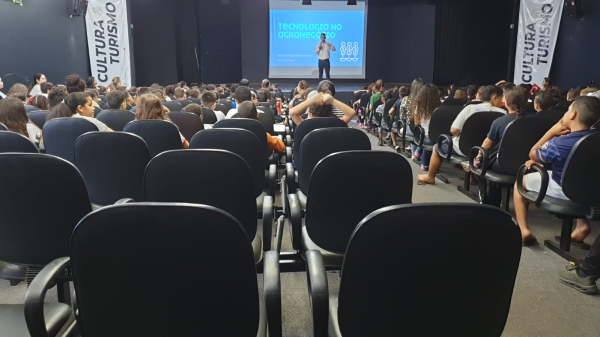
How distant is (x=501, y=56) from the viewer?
11.5 m

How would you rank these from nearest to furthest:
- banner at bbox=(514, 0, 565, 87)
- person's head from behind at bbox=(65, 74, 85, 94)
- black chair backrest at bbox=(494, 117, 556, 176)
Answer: black chair backrest at bbox=(494, 117, 556, 176) → person's head from behind at bbox=(65, 74, 85, 94) → banner at bbox=(514, 0, 565, 87)

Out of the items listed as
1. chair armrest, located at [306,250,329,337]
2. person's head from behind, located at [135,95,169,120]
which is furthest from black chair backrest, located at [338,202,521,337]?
person's head from behind, located at [135,95,169,120]

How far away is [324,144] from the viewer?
271 centimetres

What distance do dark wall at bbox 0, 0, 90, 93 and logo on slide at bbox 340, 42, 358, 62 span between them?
23.6 ft

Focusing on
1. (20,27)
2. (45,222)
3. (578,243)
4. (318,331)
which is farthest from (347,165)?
(20,27)

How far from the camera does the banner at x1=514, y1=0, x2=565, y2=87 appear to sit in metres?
9.60

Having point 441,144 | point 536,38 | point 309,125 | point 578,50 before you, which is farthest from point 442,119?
point 536,38

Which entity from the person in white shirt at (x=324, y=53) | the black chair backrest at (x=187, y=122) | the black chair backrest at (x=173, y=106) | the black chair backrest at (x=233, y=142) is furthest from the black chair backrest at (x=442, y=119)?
the person in white shirt at (x=324, y=53)

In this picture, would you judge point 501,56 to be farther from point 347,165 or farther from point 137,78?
point 347,165

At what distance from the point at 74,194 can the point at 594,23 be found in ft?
33.0

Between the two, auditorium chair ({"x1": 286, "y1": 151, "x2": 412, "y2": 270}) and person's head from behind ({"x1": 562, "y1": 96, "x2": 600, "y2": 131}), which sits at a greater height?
person's head from behind ({"x1": 562, "y1": 96, "x2": 600, "y2": 131})

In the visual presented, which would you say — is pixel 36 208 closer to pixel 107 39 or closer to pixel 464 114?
pixel 464 114

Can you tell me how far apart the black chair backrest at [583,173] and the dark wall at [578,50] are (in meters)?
7.42

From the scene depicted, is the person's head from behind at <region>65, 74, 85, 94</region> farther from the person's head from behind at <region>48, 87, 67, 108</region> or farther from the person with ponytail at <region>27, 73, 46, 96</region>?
the person with ponytail at <region>27, 73, 46, 96</region>
